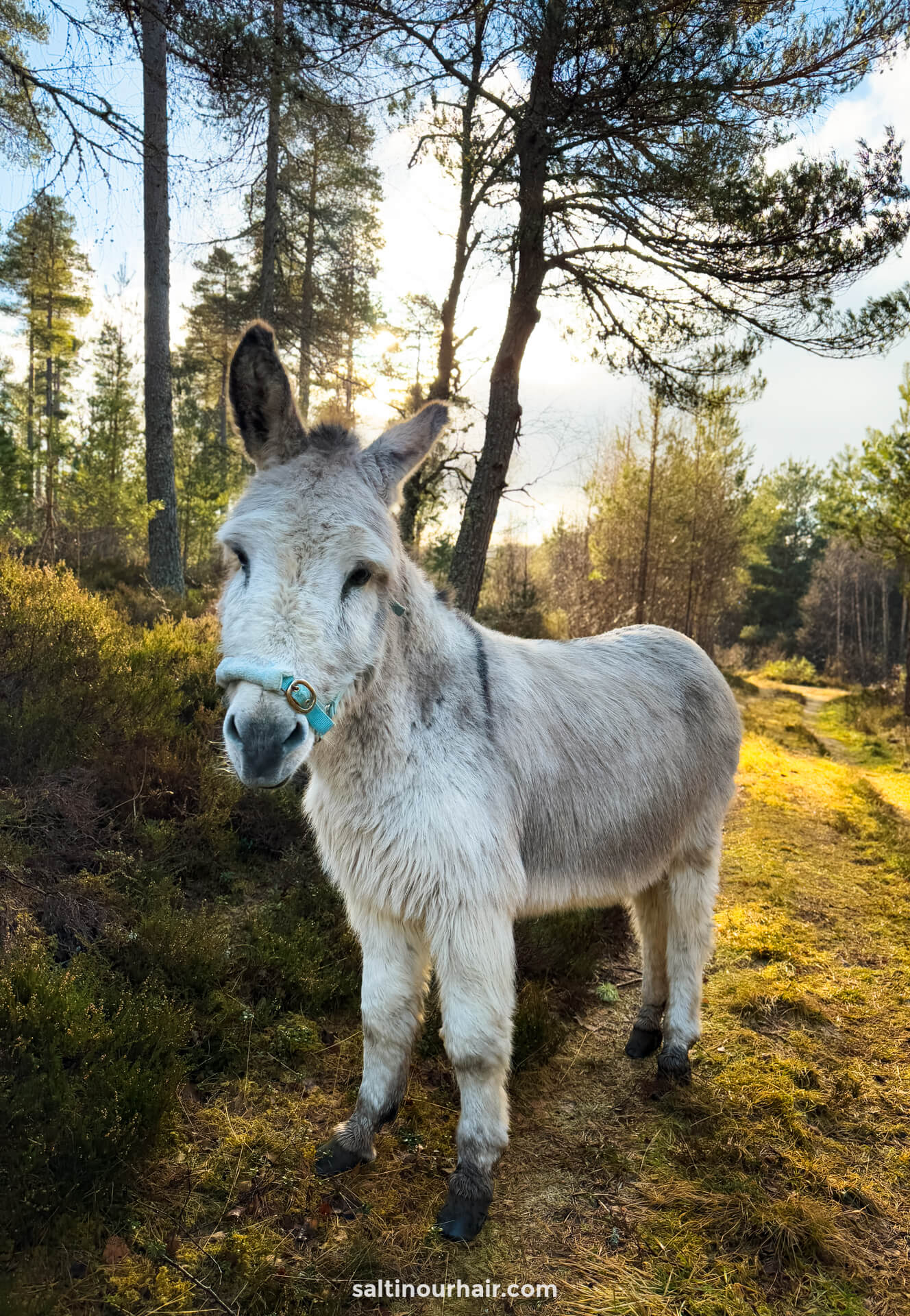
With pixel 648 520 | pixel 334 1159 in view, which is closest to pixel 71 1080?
pixel 334 1159

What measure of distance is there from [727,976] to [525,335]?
6461mm

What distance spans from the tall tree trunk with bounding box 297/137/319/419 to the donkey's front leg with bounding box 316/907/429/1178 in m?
12.1

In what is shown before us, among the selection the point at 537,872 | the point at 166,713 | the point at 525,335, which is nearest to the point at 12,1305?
the point at 537,872

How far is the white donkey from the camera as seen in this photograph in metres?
1.77

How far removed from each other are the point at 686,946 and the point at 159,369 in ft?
33.8

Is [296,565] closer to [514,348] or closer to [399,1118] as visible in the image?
[399,1118]

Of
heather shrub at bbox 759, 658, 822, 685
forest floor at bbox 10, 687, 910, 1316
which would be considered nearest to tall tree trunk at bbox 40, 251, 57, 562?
forest floor at bbox 10, 687, 910, 1316

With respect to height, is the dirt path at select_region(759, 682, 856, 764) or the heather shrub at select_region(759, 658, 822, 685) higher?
the heather shrub at select_region(759, 658, 822, 685)

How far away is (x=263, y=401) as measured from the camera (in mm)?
2148

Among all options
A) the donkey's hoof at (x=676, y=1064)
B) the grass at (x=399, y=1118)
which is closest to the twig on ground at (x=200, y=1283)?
the grass at (x=399, y=1118)

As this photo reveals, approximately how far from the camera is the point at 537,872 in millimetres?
2607

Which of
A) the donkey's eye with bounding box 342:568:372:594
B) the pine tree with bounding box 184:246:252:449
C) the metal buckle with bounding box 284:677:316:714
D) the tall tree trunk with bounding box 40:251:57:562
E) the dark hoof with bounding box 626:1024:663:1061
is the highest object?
the pine tree with bounding box 184:246:252:449

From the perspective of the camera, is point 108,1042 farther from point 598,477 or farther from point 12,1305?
point 598,477

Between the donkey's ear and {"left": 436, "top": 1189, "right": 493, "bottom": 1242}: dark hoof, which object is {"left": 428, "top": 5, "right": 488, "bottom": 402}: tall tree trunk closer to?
the donkey's ear
